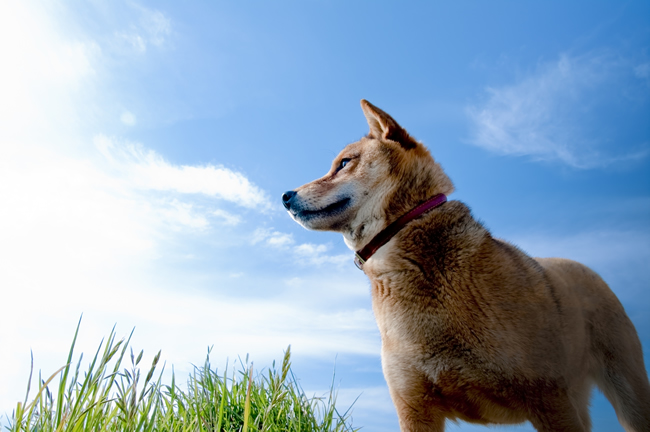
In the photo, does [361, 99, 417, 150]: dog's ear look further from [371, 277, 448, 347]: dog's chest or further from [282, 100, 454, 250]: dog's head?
[371, 277, 448, 347]: dog's chest

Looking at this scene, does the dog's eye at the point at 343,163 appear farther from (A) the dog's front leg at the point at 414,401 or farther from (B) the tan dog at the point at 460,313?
(A) the dog's front leg at the point at 414,401

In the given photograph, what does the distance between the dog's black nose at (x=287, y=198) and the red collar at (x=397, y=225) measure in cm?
73

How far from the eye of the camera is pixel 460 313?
3232 mm

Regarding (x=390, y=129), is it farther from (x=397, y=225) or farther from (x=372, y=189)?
(x=397, y=225)

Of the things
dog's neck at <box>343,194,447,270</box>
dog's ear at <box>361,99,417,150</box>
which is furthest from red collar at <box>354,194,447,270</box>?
dog's ear at <box>361,99,417,150</box>

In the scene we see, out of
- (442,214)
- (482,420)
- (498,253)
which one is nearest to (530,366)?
(482,420)

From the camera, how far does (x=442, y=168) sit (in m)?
4.04

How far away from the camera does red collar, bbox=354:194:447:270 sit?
3.59 meters

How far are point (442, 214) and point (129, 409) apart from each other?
255 cm

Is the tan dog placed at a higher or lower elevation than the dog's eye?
lower

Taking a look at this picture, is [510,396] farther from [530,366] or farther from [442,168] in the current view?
[442,168]

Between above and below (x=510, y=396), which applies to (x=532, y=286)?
above

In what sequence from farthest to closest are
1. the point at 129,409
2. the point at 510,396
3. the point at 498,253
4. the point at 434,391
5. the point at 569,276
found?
the point at 569,276 → the point at 498,253 → the point at 434,391 → the point at 510,396 → the point at 129,409

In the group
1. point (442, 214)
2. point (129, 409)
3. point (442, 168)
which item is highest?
point (442, 168)
